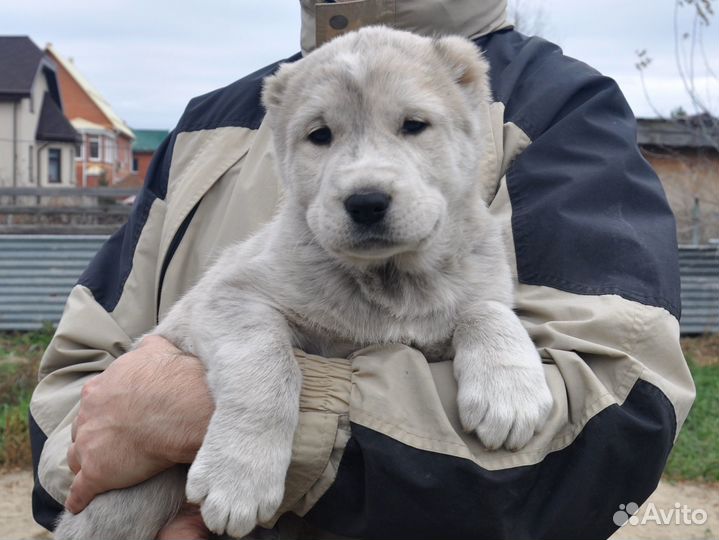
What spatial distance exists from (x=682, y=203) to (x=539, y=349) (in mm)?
12600

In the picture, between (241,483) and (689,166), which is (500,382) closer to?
(241,483)

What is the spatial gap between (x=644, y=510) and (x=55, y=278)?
26.2ft

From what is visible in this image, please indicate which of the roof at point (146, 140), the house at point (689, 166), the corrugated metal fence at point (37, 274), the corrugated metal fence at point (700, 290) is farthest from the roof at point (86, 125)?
the corrugated metal fence at point (700, 290)

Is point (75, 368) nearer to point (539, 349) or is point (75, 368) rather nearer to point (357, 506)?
point (357, 506)

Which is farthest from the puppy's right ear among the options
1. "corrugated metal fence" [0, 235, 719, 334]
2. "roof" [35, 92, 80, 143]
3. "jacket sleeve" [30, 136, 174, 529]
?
"roof" [35, 92, 80, 143]

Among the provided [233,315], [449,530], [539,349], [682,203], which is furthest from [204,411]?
[682,203]

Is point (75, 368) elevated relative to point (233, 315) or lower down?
lower down

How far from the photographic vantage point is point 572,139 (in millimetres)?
2785

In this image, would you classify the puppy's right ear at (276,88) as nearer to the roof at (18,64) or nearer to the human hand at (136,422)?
the human hand at (136,422)

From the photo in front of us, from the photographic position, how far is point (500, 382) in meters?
2.40

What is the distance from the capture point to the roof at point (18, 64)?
3703 cm

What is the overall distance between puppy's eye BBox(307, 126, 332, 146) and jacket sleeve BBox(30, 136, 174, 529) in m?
0.78

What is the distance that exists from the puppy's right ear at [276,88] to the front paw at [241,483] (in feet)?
4.66

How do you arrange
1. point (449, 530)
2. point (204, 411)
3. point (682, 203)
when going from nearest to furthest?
point (449, 530) → point (204, 411) → point (682, 203)
